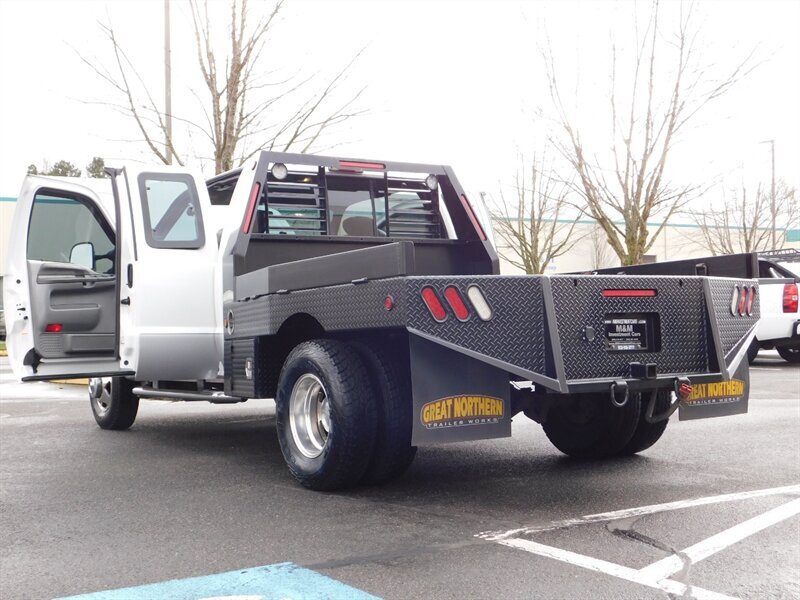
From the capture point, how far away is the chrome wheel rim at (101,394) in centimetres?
890

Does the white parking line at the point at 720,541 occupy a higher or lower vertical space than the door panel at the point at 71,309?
lower

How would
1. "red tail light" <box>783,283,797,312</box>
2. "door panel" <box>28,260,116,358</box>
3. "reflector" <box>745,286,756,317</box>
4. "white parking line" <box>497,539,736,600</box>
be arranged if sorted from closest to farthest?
"white parking line" <box>497,539,736,600</box> < "reflector" <box>745,286,756,317</box> < "door panel" <box>28,260,116,358</box> < "red tail light" <box>783,283,797,312</box>

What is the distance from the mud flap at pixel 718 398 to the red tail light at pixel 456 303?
62.6 inches

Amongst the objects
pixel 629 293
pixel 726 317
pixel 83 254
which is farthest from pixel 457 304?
pixel 83 254

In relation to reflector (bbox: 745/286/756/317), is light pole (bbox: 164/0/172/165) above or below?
above

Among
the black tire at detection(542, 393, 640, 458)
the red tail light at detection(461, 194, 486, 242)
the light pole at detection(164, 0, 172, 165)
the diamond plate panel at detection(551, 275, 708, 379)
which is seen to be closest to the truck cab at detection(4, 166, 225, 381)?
the red tail light at detection(461, 194, 486, 242)

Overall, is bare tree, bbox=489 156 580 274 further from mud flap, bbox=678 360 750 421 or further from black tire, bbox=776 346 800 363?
mud flap, bbox=678 360 750 421

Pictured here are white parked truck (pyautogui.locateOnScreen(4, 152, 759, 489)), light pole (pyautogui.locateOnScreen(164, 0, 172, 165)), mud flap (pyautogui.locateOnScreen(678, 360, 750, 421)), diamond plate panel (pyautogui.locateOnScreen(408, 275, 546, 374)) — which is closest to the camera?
diamond plate panel (pyautogui.locateOnScreen(408, 275, 546, 374))

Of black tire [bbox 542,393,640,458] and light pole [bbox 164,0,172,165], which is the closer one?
black tire [bbox 542,393,640,458]

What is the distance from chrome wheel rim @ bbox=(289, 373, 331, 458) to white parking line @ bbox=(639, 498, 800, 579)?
2.30 meters

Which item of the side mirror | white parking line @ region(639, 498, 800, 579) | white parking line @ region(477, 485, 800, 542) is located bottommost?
white parking line @ region(639, 498, 800, 579)

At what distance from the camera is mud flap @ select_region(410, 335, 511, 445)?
491 centimetres

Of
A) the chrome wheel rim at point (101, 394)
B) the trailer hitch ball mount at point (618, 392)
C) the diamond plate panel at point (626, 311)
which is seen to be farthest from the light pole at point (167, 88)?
the trailer hitch ball mount at point (618, 392)

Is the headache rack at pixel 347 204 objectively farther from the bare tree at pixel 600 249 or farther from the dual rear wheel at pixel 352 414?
the bare tree at pixel 600 249
